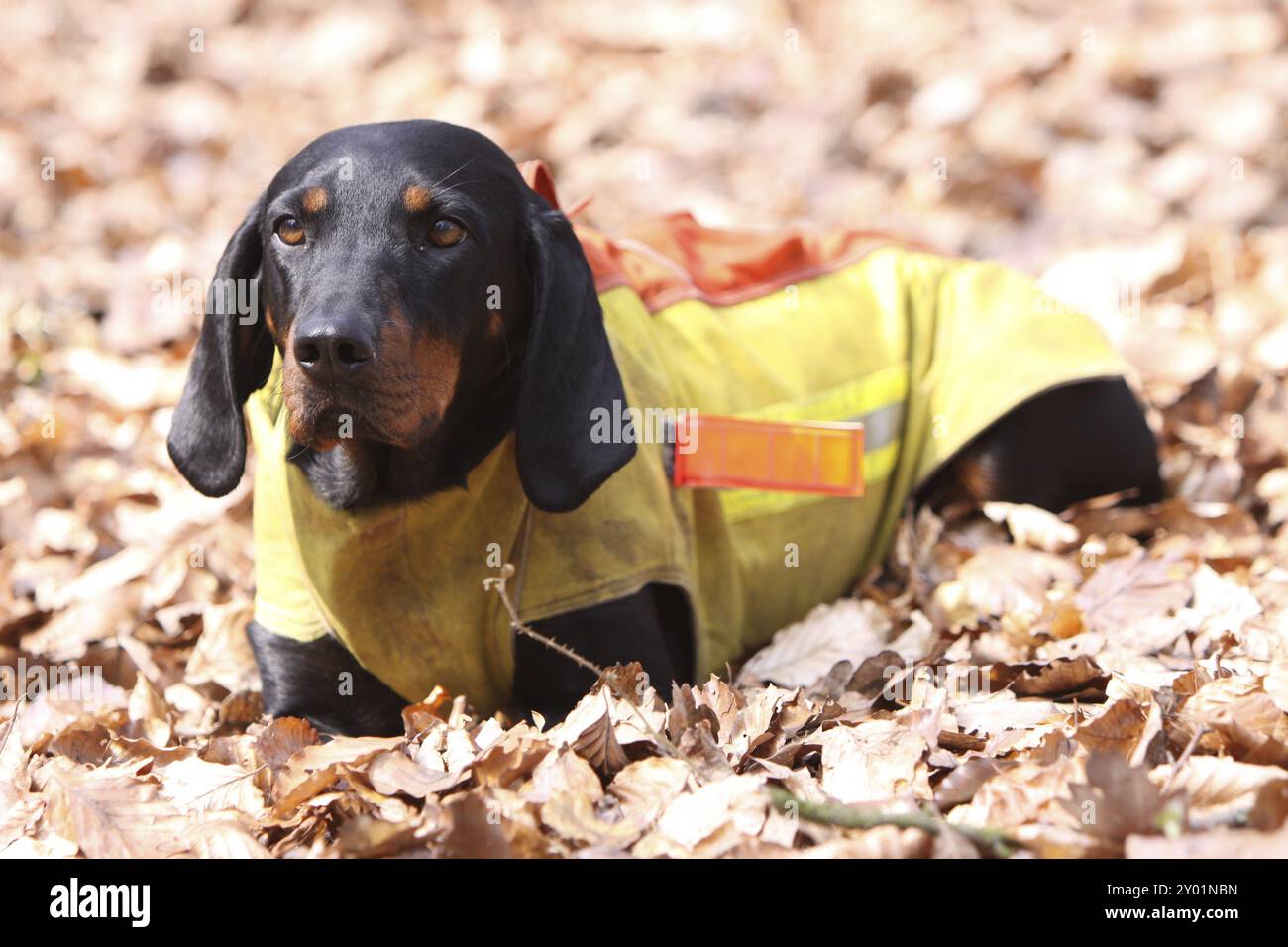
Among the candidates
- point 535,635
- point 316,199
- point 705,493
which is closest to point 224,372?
point 316,199

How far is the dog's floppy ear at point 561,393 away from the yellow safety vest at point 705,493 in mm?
151

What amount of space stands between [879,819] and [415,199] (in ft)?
4.81

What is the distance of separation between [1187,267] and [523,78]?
3.90 m

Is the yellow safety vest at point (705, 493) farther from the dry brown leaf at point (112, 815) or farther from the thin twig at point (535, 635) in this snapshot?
the dry brown leaf at point (112, 815)

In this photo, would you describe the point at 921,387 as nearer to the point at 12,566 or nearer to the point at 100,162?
the point at 12,566

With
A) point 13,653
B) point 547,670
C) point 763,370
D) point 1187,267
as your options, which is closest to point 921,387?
point 763,370

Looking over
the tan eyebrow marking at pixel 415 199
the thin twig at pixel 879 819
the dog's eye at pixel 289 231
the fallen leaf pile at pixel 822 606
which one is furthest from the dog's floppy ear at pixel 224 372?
the thin twig at pixel 879 819

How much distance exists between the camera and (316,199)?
2791mm

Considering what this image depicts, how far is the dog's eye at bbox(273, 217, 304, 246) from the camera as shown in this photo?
9.30 ft

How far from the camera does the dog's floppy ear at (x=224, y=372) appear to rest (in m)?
3.01

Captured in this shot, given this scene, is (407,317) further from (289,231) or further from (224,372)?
(224,372)

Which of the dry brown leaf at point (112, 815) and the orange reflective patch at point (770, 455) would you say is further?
the orange reflective patch at point (770, 455)

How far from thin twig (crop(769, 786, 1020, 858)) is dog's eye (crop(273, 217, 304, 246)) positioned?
4.71 feet

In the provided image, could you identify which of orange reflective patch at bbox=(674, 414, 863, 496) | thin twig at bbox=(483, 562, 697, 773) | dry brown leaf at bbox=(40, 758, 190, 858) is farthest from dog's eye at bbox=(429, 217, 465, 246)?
dry brown leaf at bbox=(40, 758, 190, 858)
